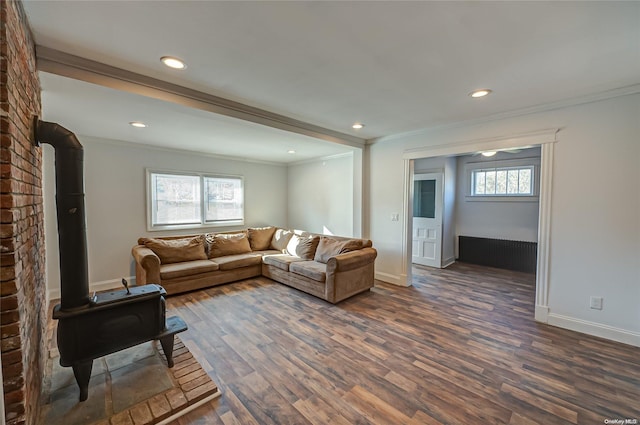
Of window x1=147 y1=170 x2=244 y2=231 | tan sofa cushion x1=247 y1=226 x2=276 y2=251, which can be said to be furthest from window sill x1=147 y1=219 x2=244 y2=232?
tan sofa cushion x1=247 y1=226 x2=276 y2=251

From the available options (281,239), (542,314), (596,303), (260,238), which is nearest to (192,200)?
(260,238)

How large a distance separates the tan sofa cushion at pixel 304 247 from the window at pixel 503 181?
12.5ft

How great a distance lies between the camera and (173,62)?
2043mm

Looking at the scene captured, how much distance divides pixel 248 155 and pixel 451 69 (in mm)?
4186

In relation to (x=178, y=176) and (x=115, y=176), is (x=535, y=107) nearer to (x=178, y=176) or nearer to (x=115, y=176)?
(x=178, y=176)

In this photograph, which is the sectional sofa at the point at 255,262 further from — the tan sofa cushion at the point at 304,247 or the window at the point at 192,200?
the window at the point at 192,200

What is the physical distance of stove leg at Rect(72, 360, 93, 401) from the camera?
69.6 inches

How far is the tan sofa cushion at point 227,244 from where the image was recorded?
4.73 m

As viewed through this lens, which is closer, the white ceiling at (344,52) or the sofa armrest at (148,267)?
the white ceiling at (344,52)

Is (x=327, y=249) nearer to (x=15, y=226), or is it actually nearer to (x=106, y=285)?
(x=15, y=226)

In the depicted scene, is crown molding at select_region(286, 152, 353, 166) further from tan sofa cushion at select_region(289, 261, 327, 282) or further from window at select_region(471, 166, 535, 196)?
window at select_region(471, 166, 535, 196)

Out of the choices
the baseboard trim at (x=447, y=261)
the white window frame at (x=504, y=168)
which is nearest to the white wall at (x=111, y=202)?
the baseboard trim at (x=447, y=261)

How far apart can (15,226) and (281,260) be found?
3.34 metres

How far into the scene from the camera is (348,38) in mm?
1733
